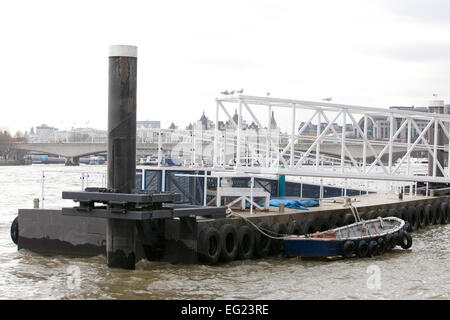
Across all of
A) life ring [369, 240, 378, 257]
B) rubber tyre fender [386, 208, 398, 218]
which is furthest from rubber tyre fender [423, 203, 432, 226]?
life ring [369, 240, 378, 257]

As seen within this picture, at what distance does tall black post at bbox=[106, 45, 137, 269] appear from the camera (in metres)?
22.3

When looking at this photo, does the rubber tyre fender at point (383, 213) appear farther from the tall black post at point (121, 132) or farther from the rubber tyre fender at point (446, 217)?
the tall black post at point (121, 132)

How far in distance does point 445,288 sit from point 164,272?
8.80 m

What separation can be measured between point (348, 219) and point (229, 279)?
1030 cm

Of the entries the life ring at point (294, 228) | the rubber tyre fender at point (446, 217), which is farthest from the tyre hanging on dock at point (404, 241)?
the rubber tyre fender at point (446, 217)

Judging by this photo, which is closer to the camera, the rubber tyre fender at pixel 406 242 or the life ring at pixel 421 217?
the rubber tyre fender at pixel 406 242

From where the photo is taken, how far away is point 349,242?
2680cm

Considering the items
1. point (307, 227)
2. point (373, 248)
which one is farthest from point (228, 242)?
point (373, 248)

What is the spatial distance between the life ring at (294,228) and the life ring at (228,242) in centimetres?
308

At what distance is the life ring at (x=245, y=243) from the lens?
2564 cm

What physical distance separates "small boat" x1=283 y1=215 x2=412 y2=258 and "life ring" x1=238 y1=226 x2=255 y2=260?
1398mm

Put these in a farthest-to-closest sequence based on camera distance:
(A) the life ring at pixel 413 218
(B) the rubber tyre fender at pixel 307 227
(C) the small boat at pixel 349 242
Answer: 1. (A) the life ring at pixel 413 218
2. (B) the rubber tyre fender at pixel 307 227
3. (C) the small boat at pixel 349 242
